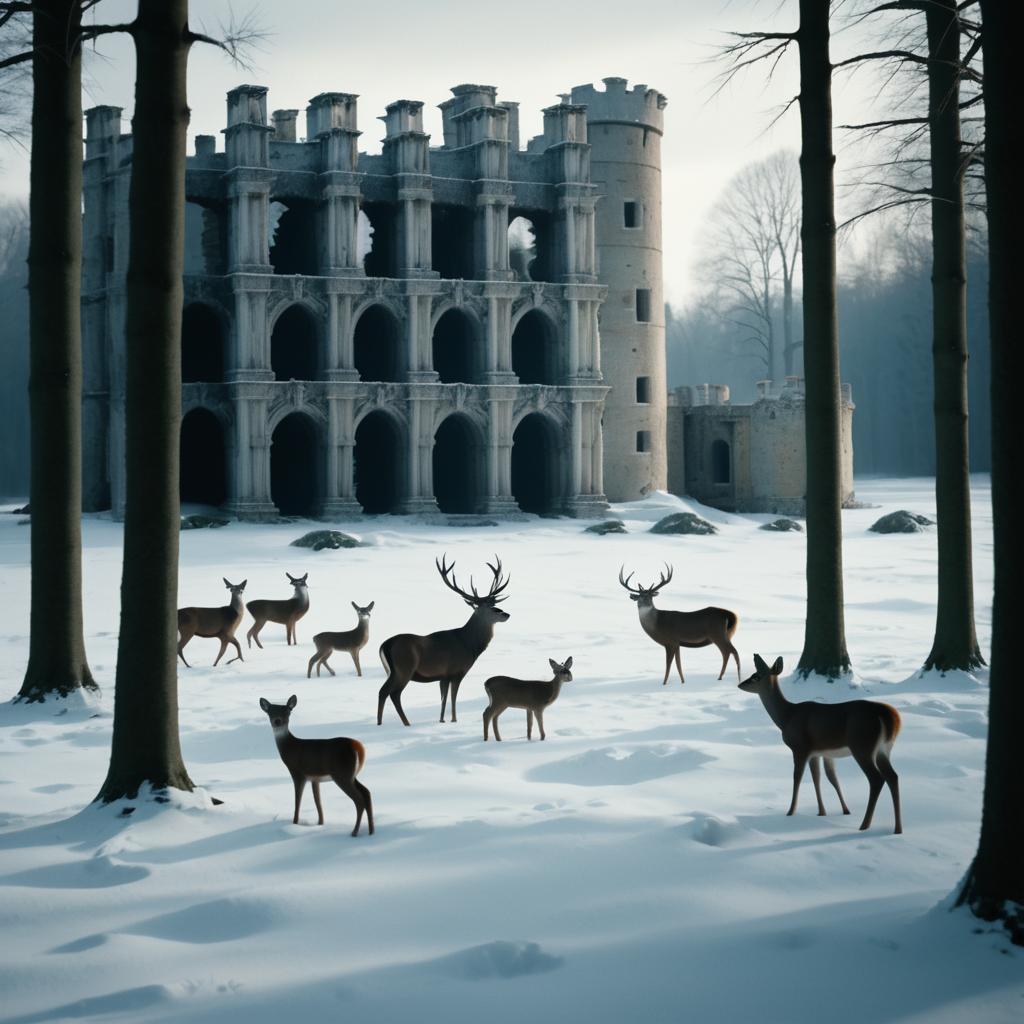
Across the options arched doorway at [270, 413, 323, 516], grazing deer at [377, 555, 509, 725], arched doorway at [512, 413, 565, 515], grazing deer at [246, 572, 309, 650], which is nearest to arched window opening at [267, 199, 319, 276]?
arched doorway at [270, 413, 323, 516]

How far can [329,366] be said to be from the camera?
40.9 m

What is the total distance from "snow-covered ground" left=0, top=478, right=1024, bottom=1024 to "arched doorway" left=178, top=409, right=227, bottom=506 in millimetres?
30455

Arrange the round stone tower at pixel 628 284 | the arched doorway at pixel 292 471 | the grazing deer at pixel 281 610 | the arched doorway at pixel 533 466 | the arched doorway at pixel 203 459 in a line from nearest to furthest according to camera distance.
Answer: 1. the grazing deer at pixel 281 610
2. the arched doorway at pixel 203 459
3. the arched doorway at pixel 292 471
4. the arched doorway at pixel 533 466
5. the round stone tower at pixel 628 284

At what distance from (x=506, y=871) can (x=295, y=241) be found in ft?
135

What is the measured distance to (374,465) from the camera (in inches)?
1770

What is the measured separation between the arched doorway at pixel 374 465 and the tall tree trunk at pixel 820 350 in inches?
1291

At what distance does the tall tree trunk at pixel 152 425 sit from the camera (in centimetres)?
786

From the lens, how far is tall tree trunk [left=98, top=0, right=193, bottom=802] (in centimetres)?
786

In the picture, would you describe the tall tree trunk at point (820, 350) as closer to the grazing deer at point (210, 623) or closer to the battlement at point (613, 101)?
the grazing deer at point (210, 623)

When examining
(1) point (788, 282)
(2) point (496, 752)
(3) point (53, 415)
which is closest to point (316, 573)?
(3) point (53, 415)

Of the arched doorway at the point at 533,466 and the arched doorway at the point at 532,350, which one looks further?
the arched doorway at the point at 532,350

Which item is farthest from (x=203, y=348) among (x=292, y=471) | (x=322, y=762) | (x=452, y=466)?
(x=322, y=762)

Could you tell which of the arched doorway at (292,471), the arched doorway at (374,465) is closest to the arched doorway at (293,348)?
the arched doorway at (292,471)

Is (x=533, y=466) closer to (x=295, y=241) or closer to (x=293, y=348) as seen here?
(x=293, y=348)
